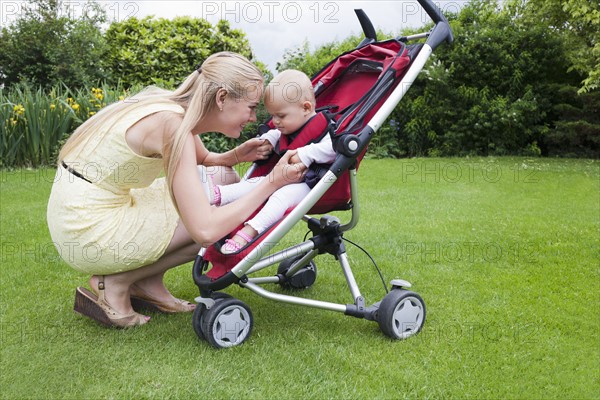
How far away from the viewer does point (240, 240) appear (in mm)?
2555

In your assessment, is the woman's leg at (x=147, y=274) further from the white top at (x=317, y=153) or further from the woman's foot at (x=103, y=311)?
the white top at (x=317, y=153)

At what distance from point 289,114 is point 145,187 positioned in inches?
30.1

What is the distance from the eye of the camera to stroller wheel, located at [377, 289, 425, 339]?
8.62 ft

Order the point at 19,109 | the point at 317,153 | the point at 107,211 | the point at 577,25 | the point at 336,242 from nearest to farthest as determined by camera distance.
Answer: the point at 317,153, the point at 107,211, the point at 336,242, the point at 19,109, the point at 577,25

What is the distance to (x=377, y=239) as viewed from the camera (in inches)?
174

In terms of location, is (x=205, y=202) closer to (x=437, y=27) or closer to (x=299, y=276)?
(x=299, y=276)

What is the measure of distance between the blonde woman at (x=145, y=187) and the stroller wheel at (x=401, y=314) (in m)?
0.68

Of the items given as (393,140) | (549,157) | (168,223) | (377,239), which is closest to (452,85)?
(393,140)

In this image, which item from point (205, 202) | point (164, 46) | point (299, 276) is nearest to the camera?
point (205, 202)

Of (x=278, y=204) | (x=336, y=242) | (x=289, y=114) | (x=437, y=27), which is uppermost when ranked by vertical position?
(x=437, y=27)

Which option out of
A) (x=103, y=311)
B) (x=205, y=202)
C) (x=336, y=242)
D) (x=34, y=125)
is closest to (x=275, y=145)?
(x=336, y=242)

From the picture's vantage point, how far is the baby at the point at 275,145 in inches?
100

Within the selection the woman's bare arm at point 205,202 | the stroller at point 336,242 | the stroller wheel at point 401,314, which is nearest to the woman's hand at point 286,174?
the woman's bare arm at point 205,202

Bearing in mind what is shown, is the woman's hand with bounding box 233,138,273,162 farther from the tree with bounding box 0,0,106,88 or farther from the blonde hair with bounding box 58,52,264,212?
the tree with bounding box 0,0,106,88
